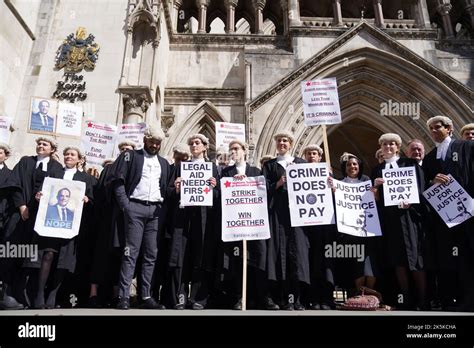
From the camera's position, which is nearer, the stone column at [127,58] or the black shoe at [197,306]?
the black shoe at [197,306]

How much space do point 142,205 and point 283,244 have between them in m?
2.00

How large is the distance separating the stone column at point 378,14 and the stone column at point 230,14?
609cm

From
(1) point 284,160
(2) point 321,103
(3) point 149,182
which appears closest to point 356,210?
(1) point 284,160

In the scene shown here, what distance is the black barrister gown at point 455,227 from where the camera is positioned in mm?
5367

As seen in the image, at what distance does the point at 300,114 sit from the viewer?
15078mm

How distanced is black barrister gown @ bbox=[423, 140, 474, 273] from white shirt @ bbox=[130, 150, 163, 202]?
379cm

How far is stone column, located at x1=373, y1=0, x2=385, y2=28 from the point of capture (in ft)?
56.8

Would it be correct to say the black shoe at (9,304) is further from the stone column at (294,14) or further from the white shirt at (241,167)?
the stone column at (294,14)

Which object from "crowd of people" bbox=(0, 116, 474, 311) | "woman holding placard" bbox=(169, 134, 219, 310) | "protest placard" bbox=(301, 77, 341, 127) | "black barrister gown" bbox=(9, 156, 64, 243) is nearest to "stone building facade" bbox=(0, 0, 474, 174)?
"black barrister gown" bbox=(9, 156, 64, 243)

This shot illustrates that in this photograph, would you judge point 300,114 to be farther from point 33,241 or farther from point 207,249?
point 33,241

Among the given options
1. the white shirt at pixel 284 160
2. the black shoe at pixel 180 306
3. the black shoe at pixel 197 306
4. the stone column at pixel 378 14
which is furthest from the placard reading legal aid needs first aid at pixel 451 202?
the stone column at pixel 378 14

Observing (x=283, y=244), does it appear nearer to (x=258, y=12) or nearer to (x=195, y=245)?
(x=195, y=245)

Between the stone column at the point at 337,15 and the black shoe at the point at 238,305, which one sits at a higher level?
the stone column at the point at 337,15
